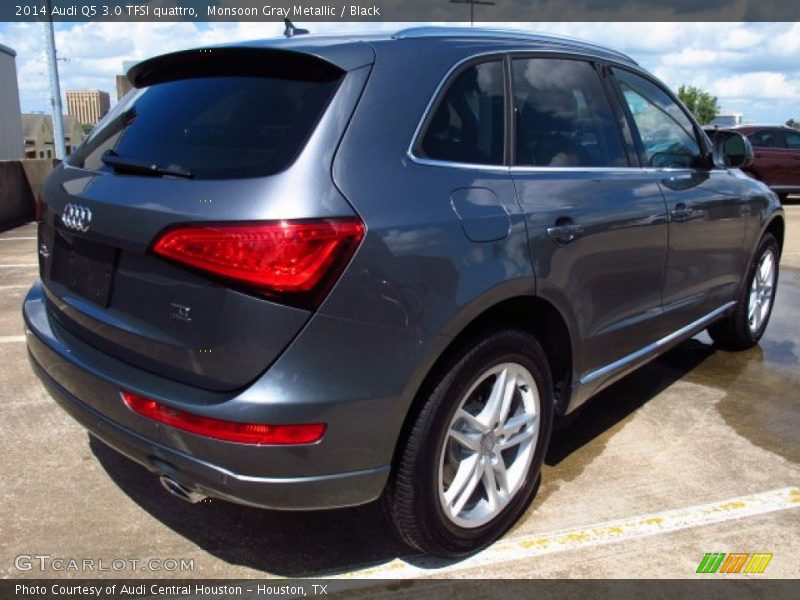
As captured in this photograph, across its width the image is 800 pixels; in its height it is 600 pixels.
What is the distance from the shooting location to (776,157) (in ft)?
51.3

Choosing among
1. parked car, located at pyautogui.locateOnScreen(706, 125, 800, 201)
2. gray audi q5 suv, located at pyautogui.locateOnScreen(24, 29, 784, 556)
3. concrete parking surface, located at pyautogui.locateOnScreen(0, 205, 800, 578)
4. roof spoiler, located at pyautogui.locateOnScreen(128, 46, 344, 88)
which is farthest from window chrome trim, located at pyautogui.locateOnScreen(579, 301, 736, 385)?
parked car, located at pyautogui.locateOnScreen(706, 125, 800, 201)

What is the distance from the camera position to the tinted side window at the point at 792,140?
1574 centimetres

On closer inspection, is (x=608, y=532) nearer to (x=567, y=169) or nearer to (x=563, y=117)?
(x=567, y=169)

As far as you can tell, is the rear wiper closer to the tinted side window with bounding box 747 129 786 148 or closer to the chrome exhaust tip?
the chrome exhaust tip

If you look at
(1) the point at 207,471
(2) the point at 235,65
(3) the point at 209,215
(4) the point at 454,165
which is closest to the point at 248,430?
(1) the point at 207,471

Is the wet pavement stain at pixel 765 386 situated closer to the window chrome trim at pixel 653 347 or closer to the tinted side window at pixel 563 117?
the window chrome trim at pixel 653 347

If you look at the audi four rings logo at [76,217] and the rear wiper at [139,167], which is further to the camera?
the audi four rings logo at [76,217]

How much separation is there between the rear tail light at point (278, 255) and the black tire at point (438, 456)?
1.86ft

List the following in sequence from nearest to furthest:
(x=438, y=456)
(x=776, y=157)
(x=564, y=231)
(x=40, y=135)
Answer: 1. (x=438, y=456)
2. (x=564, y=231)
3. (x=776, y=157)
4. (x=40, y=135)

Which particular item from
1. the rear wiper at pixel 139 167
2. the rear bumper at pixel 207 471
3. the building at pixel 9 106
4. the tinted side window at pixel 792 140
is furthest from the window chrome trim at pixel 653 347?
the building at pixel 9 106

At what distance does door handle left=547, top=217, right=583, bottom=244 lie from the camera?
2646mm

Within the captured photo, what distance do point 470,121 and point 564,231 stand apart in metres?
0.55

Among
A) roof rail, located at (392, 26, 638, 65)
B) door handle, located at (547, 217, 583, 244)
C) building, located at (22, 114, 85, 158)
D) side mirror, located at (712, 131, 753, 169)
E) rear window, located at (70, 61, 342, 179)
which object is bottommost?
building, located at (22, 114, 85, 158)

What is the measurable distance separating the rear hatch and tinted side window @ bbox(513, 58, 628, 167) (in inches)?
34.3
